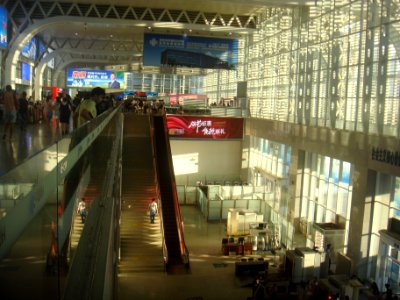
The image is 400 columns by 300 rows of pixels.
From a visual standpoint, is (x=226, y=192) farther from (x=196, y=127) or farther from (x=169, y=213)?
(x=169, y=213)

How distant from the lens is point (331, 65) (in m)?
21.3

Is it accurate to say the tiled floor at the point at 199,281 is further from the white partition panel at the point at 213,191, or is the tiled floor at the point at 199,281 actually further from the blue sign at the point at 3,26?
the blue sign at the point at 3,26

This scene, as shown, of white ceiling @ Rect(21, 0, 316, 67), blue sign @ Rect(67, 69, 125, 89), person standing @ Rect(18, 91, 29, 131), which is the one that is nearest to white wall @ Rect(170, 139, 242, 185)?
white ceiling @ Rect(21, 0, 316, 67)

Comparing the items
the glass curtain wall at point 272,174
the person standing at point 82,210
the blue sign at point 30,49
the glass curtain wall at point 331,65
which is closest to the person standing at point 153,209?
the glass curtain wall at point 272,174

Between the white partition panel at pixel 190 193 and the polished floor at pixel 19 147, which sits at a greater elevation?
the polished floor at pixel 19 147

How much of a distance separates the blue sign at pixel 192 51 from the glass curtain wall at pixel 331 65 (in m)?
3.31

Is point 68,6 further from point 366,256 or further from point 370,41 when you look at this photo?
point 366,256

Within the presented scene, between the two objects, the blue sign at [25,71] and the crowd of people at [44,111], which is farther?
the blue sign at [25,71]

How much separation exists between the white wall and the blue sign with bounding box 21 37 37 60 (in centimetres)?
1317

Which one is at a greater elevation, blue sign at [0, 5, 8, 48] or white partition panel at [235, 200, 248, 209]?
blue sign at [0, 5, 8, 48]

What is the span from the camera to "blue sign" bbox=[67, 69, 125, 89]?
132 feet

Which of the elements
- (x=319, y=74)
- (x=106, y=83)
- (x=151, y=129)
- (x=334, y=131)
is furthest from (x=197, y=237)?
(x=106, y=83)

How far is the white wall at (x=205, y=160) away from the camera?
32406mm

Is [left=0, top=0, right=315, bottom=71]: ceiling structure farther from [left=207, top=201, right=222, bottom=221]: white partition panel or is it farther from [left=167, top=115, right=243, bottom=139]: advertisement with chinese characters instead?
[left=207, top=201, right=222, bottom=221]: white partition panel
